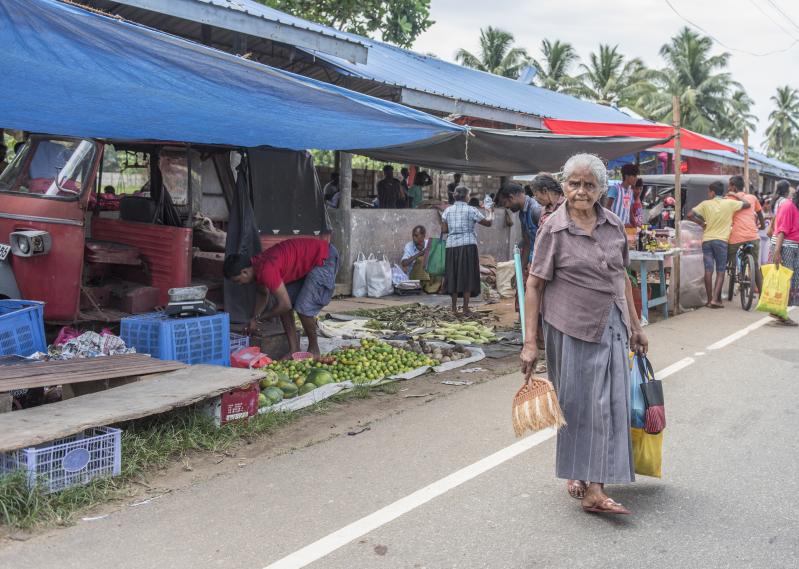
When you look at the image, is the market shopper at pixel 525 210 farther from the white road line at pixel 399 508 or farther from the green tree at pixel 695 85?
the green tree at pixel 695 85

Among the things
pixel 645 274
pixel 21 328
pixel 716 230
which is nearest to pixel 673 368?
pixel 645 274

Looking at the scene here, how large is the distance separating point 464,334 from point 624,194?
3009mm

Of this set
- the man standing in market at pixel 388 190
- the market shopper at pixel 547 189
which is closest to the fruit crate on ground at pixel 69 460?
the market shopper at pixel 547 189

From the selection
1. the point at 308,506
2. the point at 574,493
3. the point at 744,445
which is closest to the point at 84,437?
the point at 308,506

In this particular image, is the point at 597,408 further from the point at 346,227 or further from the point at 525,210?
the point at 346,227

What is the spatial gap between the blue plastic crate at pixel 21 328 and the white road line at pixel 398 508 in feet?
10.4

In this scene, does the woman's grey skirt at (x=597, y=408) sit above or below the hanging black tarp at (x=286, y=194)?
below

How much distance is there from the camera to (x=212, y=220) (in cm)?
807

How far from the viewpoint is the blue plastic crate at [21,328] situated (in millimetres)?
5043

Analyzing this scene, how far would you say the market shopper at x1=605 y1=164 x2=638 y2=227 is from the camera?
9203mm

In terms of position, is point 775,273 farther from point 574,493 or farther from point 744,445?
point 574,493

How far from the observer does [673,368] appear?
6.83 metres

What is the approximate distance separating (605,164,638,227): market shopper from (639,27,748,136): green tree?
115ft

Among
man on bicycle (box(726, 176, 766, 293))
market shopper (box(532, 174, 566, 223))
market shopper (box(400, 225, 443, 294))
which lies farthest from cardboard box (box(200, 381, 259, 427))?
man on bicycle (box(726, 176, 766, 293))
